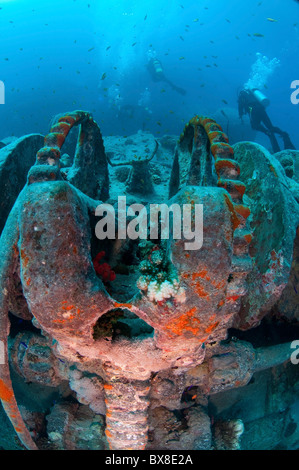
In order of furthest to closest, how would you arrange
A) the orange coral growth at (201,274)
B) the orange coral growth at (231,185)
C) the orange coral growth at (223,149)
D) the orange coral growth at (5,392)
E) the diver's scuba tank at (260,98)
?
the diver's scuba tank at (260,98)
the orange coral growth at (223,149)
the orange coral growth at (5,392)
the orange coral growth at (231,185)
the orange coral growth at (201,274)

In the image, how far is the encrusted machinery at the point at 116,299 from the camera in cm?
193

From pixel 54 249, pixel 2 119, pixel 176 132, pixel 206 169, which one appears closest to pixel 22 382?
pixel 54 249

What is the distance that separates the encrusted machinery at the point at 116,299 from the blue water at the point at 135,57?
128 ft

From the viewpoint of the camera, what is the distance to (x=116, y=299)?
8.17 ft

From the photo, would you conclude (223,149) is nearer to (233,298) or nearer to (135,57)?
(233,298)

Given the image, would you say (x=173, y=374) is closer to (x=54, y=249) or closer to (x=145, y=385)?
(x=145, y=385)

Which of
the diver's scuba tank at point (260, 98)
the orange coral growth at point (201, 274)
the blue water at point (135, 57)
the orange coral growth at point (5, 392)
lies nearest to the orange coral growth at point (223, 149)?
the orange coral growth at point (201, 274)

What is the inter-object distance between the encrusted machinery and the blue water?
39.0 m

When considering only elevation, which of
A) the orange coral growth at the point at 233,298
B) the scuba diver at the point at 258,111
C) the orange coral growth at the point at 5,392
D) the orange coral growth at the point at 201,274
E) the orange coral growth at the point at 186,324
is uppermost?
the scuba diver at the point at 258,111

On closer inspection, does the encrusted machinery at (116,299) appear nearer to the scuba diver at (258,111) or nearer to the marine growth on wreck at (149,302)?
the marine growth on wreck at (149,302)

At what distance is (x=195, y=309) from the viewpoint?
6.34 feet

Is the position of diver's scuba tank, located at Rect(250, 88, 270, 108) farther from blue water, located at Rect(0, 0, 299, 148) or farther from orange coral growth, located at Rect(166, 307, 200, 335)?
blue water, located at Rect(0, 0, 299, 148)

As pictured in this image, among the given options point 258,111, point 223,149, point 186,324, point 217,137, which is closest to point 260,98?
point 258,111

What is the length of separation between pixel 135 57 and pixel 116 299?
235 ft
